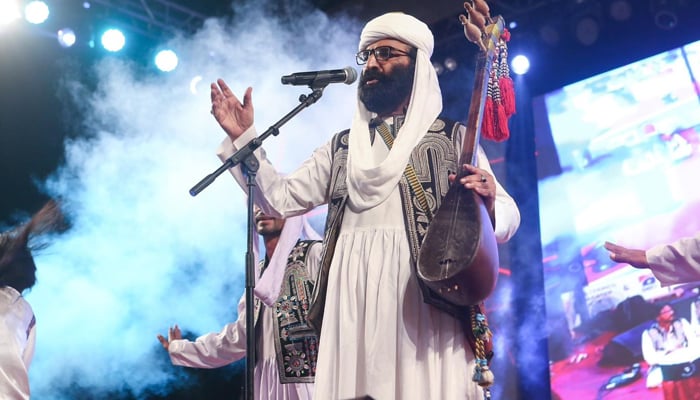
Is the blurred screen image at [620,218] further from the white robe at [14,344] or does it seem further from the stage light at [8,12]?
the stage light at [8,12]

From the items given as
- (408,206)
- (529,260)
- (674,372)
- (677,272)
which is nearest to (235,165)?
(408,206)

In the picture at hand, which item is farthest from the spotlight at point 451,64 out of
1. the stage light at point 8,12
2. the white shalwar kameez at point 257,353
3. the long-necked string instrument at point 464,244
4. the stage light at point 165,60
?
the long-necked string instrument at point 464,244

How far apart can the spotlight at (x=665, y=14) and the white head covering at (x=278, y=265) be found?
290cm

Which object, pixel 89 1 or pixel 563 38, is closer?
pixel 563 38

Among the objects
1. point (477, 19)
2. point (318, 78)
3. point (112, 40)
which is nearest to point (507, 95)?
point (477, 19)

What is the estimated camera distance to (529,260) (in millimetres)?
6402

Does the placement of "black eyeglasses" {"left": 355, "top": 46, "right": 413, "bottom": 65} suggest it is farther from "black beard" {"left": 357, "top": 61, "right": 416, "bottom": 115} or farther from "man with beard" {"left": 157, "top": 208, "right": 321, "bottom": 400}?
"man with beard" {"left": 157, "top": 208, "right": 321, "bottom": 400}

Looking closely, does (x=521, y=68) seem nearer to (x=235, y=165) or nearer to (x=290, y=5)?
(x=290, y=5)

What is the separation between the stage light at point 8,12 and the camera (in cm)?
697

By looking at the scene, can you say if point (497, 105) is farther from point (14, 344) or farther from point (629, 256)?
point (14, 344)

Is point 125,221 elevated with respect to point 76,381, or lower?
elevated

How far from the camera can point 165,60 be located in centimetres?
754

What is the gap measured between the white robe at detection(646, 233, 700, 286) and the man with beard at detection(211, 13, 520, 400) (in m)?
0.97

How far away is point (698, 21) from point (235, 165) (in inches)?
158
